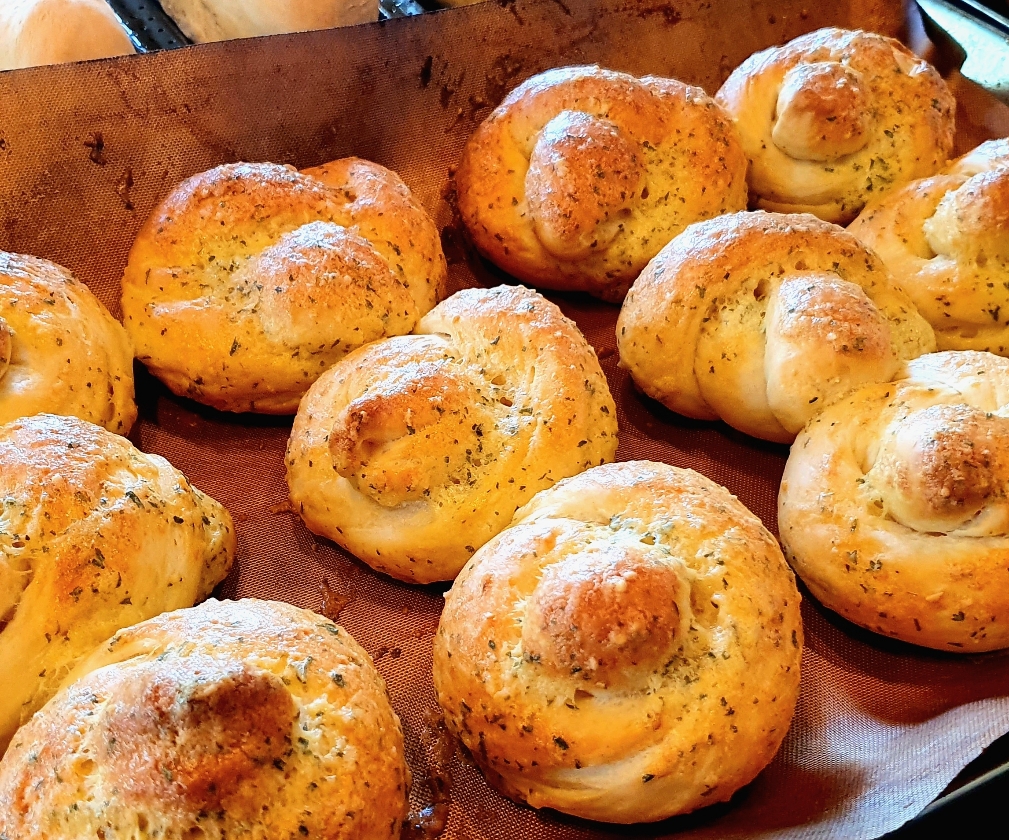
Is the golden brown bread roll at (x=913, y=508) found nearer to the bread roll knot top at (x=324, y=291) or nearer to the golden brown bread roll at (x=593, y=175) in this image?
the golden brown bread roll at (x=593, y=175)

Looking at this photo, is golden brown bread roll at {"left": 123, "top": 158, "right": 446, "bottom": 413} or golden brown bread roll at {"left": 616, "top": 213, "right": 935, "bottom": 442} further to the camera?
→ golden brown bread roll at {"left": 123, "top": 158, "right": 446, "bottom": 413}

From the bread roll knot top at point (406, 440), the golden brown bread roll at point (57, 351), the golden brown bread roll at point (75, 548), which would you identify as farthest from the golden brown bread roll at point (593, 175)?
the golden brown bread roll at point (75, 548)

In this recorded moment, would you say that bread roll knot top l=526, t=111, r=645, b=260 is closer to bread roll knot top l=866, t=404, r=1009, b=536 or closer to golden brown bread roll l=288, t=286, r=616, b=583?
golden brown bread roll l=288, t=286, r=616, b=583

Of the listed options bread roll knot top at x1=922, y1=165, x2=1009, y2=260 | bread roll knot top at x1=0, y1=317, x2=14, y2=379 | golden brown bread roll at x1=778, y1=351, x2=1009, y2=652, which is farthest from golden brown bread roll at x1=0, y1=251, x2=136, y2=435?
bread roll knot top at x1=922, y1=165, x2=1009, y2=260

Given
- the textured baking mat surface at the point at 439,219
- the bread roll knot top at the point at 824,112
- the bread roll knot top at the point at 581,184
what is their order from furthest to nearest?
1. the bread roll knot top at the point at 824,112
2. the bread roll knot top at the point at 581,184
3. the textured baking mat surface at the point at 439,219

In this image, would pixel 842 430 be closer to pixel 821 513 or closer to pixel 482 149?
pixel 821 513

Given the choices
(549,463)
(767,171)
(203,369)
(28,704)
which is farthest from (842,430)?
(28,704)
